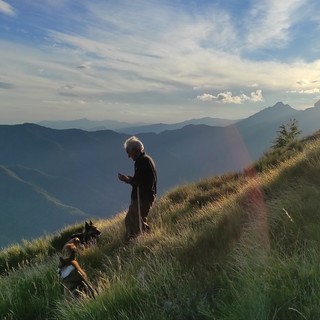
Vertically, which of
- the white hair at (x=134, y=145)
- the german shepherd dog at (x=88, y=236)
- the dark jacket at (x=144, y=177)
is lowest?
the german shepherd dog at (x=88, y=236)

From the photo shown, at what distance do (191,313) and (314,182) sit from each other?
4366 mm

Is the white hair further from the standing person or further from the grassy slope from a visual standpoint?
the grassy slope

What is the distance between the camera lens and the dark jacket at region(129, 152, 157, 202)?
30.3ft

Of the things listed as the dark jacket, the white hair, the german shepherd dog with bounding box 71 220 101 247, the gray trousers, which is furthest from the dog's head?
the white hair

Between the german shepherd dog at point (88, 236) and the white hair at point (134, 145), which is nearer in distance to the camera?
the white hair at point (134, 145)

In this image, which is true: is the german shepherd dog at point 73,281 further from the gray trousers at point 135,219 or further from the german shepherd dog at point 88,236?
the german shepherd dog at point 88,236

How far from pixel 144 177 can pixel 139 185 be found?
0.66ft

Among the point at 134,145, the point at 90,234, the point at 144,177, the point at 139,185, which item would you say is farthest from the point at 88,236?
the point at 134,145

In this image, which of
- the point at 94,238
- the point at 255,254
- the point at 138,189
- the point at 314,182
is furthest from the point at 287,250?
the point at 94,238

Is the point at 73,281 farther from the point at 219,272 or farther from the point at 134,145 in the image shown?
the point at 134,145

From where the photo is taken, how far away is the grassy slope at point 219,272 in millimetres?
3648

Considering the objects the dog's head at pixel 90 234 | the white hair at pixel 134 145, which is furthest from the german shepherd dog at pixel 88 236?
the white hair at pixel 134 145

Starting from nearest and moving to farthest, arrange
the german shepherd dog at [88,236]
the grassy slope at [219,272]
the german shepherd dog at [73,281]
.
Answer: the grassy slope at [219,272] < the german shepherd dog at [73,281] < the german shepherd dog at [88,236]

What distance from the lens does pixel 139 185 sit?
30.6ft
